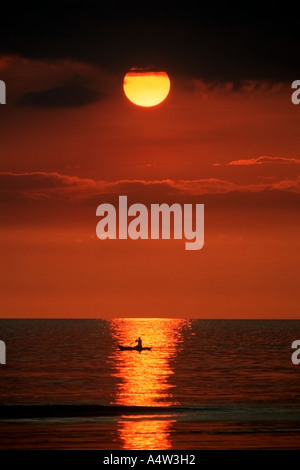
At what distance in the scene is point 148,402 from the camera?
81.6 metres

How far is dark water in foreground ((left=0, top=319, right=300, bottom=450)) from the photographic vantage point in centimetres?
5616

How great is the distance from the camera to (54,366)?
5241 inches

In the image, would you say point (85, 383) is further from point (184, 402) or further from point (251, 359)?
point (251, 359)

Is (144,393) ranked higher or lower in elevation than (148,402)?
higher

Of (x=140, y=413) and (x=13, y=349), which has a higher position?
(x=13, y=349)

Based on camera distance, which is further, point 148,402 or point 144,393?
point 144,393

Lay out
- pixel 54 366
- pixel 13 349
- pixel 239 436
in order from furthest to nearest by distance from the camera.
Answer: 1. pixel 13 349
2. pixel 54 366
3. pixel 239 436

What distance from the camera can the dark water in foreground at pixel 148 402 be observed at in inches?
2211
